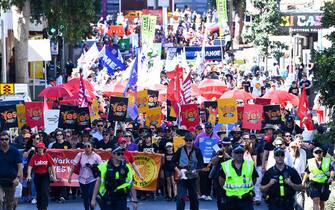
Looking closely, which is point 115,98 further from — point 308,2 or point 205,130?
point 308,2

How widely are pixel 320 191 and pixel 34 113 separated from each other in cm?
859

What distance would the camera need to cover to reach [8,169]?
18.6m

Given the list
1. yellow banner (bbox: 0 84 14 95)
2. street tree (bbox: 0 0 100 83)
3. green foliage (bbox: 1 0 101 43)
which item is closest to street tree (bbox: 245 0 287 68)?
street tree (bbox: 0 0 100 83)

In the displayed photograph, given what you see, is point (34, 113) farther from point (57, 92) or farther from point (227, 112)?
point (57, 92)

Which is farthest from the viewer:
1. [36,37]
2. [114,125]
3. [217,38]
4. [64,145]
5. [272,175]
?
[217,38]

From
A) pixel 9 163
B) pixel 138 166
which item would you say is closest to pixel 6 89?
pixel 138 166

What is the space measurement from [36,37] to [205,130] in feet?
91.4

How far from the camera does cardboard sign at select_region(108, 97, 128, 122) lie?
26.5 metres

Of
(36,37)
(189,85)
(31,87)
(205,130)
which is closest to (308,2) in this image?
(36,37)

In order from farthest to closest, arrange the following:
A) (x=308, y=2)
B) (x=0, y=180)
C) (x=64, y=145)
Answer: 1. (x=308, y=2)
2. (x=64, y=145)
3. (x=0, y=180)

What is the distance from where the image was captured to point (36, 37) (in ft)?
166

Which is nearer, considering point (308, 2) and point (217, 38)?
point (217, 38)

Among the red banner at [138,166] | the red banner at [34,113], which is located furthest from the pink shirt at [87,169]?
the red banner at [34,113]

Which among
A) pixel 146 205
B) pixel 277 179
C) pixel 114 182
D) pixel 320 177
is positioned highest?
pixel 277 179
